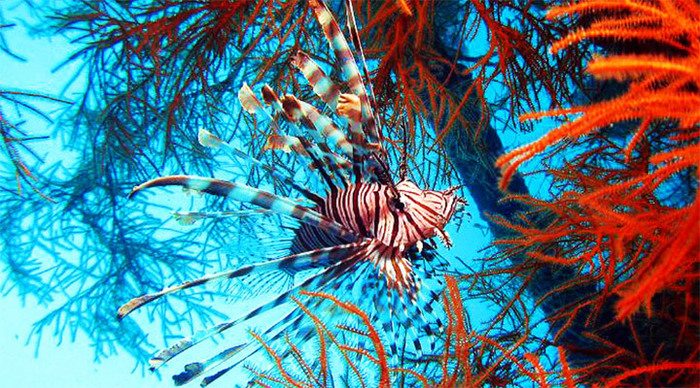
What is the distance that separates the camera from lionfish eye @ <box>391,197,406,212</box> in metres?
1.98

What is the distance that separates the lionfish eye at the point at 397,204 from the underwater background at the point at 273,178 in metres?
0.19

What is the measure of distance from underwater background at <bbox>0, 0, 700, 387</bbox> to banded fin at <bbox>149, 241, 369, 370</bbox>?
6cm

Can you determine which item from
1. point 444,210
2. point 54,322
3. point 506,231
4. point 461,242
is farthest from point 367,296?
point 461,242

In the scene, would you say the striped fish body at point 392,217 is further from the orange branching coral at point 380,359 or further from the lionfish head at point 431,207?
the orange branching coral at point 380,359

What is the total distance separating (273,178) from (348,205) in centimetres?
157

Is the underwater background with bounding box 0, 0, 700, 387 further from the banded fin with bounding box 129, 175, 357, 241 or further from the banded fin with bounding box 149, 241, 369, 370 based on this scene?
the banded fin with bounding box 129, 175, 357, 241

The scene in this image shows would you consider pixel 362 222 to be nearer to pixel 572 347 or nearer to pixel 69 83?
pixel 572 347

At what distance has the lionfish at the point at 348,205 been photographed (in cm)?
172

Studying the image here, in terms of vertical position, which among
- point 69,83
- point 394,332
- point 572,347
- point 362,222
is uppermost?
point 69,83

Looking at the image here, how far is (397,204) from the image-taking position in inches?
78.5

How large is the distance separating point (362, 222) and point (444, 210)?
0.37m

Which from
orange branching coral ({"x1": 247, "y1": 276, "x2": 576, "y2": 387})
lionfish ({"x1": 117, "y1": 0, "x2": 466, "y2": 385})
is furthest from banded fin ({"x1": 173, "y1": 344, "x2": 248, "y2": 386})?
orange branching coral ({"x1": 247, "y1": 276, "x2": 576, "y2": 387})

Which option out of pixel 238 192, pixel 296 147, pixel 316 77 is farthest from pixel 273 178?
pixel 238 192

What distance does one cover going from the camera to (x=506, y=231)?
4801 mm
